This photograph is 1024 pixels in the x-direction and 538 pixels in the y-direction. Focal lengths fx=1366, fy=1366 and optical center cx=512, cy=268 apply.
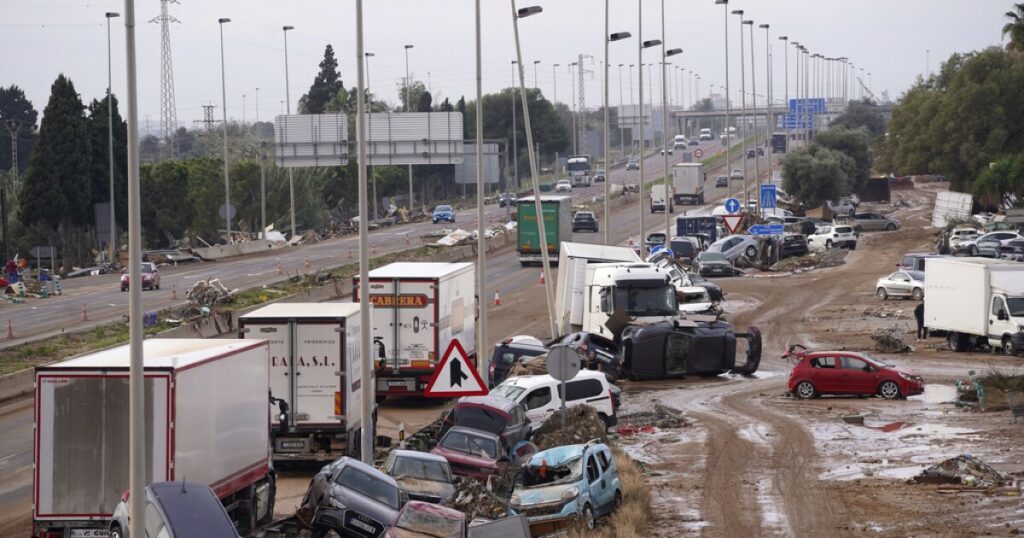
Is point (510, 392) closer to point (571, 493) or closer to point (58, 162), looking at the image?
point (571, 493)

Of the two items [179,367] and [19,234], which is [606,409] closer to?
[179,367]

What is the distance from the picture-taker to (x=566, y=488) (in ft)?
63.2

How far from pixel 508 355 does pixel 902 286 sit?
24.7 meters

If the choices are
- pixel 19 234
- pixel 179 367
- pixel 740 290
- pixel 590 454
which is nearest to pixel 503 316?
pixel 740 290

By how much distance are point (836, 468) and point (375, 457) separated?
811 cm

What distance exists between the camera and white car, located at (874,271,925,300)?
176 ft

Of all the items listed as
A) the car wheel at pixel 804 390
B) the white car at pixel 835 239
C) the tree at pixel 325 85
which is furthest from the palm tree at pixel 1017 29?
the tree at pixel 325 85

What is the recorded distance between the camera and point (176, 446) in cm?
1652

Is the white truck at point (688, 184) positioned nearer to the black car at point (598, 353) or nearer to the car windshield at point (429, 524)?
the black car at point (598, 353)

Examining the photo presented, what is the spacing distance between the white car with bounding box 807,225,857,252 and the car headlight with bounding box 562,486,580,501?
57766 millimetres

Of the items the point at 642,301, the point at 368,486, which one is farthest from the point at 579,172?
the point at 368,486

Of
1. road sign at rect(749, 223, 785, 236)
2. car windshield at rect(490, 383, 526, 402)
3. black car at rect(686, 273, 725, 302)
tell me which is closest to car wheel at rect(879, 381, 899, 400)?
car windshield at rect(490, 383, 526, 402)

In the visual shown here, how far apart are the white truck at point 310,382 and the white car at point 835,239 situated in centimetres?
5514

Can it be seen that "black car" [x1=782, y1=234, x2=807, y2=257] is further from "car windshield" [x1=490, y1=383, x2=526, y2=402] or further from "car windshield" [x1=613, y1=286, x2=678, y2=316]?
"car windshield" [x1=490, y1=383, x2=526, y2=402]
